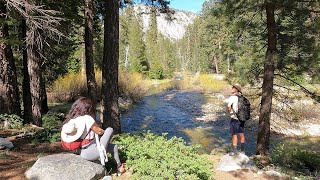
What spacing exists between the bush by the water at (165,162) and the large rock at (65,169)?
638 millimetres

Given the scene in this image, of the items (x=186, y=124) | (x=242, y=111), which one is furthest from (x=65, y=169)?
(x=186, y=124)

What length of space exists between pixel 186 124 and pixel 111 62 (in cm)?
1001

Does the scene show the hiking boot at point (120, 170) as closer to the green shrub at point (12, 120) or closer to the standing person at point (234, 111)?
the standing person at point (234, 111)

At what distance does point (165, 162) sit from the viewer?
14.9ft

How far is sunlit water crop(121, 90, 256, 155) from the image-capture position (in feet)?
46.4

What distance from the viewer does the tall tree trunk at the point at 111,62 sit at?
8938 millimetres

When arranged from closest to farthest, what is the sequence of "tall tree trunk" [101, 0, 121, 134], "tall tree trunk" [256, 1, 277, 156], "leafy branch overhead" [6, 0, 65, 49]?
"leafy branch overhead" [6, 0, 65, 49] → "tall tree trunk" [256, 1, 277, 156] → "tall tree trunk" [101, 0, 121, 134]

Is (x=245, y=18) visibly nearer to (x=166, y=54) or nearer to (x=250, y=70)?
(x=250, y=70)

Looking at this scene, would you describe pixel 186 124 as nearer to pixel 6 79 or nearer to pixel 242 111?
pixel 6 79

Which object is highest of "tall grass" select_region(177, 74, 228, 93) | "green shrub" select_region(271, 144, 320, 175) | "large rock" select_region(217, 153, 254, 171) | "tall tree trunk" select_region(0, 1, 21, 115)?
"tall tree trunk" select_region(0, 1, 21, 115)

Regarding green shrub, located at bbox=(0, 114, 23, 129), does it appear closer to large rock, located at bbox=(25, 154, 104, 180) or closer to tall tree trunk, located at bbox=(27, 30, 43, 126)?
tall tree trunk, located at bbox=(27, 30, 43, 126)

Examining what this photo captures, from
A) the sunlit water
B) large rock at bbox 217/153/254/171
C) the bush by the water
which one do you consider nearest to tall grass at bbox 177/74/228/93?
the sunlit water

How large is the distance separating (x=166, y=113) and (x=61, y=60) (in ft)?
26.0

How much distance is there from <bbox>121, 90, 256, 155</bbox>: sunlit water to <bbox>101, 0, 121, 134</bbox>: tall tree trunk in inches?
170
